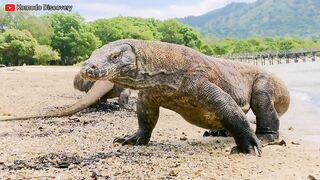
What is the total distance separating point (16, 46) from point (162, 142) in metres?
58.0

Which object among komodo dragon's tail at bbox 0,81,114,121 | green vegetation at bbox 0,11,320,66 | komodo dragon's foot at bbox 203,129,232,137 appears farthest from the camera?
green vegetation at bbox 0,11,320,66

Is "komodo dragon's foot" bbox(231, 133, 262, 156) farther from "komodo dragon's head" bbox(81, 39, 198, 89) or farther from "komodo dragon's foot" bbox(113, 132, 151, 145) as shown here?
"komodo dragon's foot" bbox(113, 132, 151, 145)

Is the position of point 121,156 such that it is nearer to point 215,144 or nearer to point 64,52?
point 215,144

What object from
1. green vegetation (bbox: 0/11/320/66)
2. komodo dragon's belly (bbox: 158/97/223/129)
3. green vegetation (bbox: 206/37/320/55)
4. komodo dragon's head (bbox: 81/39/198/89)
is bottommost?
green vegetation (bbox: 206/37/320/55)

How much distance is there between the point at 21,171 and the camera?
5.00 meters

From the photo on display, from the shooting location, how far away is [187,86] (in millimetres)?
5855

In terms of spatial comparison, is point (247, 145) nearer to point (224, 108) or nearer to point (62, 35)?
point (224, 108)

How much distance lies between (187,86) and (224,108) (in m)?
0.49

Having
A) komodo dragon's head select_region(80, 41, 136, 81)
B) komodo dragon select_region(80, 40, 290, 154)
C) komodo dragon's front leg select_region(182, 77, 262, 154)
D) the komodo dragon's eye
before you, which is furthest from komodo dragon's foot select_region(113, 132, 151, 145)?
the komodo dragon's eye

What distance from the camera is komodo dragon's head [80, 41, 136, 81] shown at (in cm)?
494

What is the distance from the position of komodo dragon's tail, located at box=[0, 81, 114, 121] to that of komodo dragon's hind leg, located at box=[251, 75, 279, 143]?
341cm

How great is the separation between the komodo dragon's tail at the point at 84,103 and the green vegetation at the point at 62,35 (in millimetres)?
52247

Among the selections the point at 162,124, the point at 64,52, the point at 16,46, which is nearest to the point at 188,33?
the point at 64,52

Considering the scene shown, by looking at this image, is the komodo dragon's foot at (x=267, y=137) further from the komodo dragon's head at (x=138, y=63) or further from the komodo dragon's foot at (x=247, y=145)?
the komodo dragon's head at (x=138, y=63)
